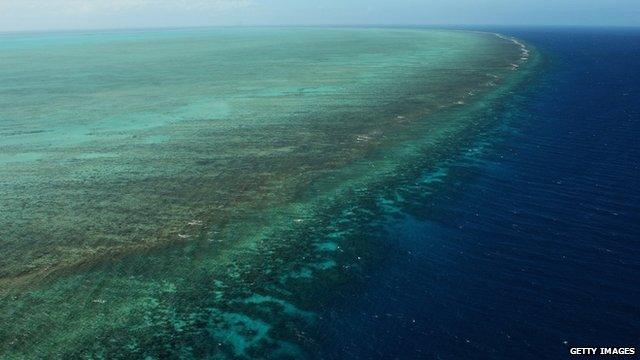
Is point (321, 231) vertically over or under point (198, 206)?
under

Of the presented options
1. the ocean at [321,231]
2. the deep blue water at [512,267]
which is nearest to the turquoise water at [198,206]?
the ocean at [321,231]

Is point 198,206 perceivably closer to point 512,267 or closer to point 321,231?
point 321,231

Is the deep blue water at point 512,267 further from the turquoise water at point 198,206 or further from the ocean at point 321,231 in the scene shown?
the turquoise water at point 198,206

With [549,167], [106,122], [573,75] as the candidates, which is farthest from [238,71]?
[549,167]

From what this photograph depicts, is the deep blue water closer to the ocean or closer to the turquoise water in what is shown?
the ocean

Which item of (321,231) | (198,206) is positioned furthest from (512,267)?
(198,206)

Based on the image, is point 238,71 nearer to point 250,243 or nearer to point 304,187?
point 304,187
